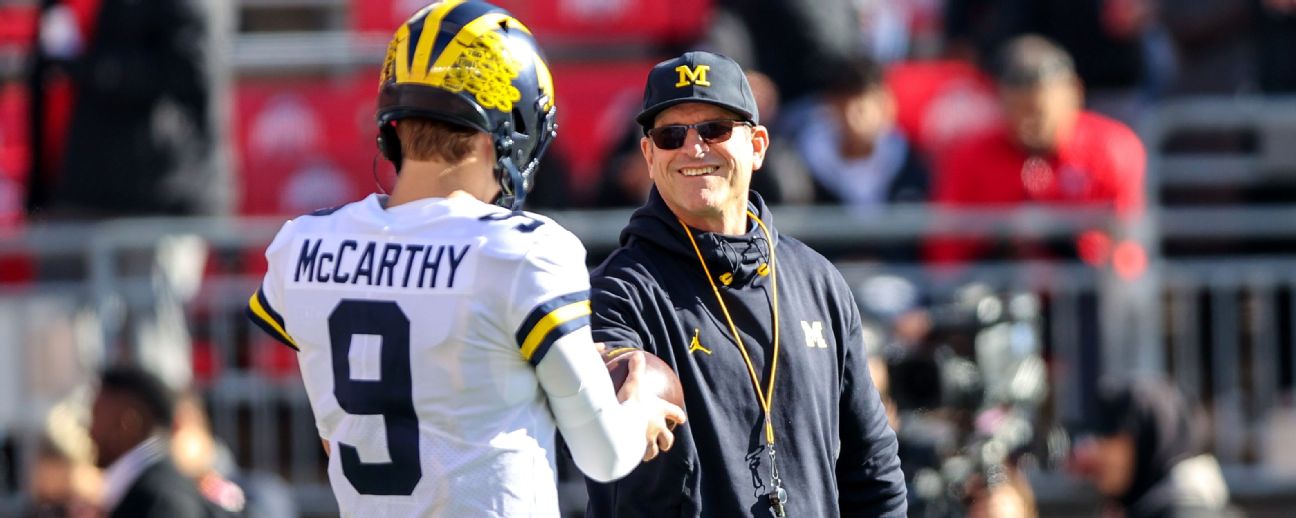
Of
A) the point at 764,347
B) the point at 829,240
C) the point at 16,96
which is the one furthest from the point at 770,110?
the point at 764,347

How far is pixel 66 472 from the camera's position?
847 centimetres

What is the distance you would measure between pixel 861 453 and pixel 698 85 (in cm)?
96

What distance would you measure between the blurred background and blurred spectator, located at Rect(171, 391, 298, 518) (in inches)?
7.7

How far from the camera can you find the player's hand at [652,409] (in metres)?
3.92

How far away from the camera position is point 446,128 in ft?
12.6

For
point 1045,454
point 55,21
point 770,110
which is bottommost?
point 1045,454

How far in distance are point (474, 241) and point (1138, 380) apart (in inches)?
194

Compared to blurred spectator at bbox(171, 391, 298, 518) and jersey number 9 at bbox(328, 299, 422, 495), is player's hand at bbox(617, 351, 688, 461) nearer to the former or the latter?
jersey number 9 at bbox(328, 299, 422, 495)

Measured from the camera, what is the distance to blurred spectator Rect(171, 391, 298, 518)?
745 cm

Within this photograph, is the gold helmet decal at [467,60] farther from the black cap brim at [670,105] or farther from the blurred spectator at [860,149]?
the blurred spectator at [860,149]

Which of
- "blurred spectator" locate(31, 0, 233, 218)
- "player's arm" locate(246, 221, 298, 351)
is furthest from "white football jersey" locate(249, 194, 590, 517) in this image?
"blurred spectator" locate(31, 0, 233, 218)

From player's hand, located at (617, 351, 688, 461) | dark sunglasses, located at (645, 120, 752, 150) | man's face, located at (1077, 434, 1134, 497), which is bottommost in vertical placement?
man's face, located at (1077, 434, 1134, 497)

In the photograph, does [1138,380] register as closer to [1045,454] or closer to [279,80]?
[1045,454]

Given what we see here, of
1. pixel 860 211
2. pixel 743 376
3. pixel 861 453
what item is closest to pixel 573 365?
pixel 743 376
